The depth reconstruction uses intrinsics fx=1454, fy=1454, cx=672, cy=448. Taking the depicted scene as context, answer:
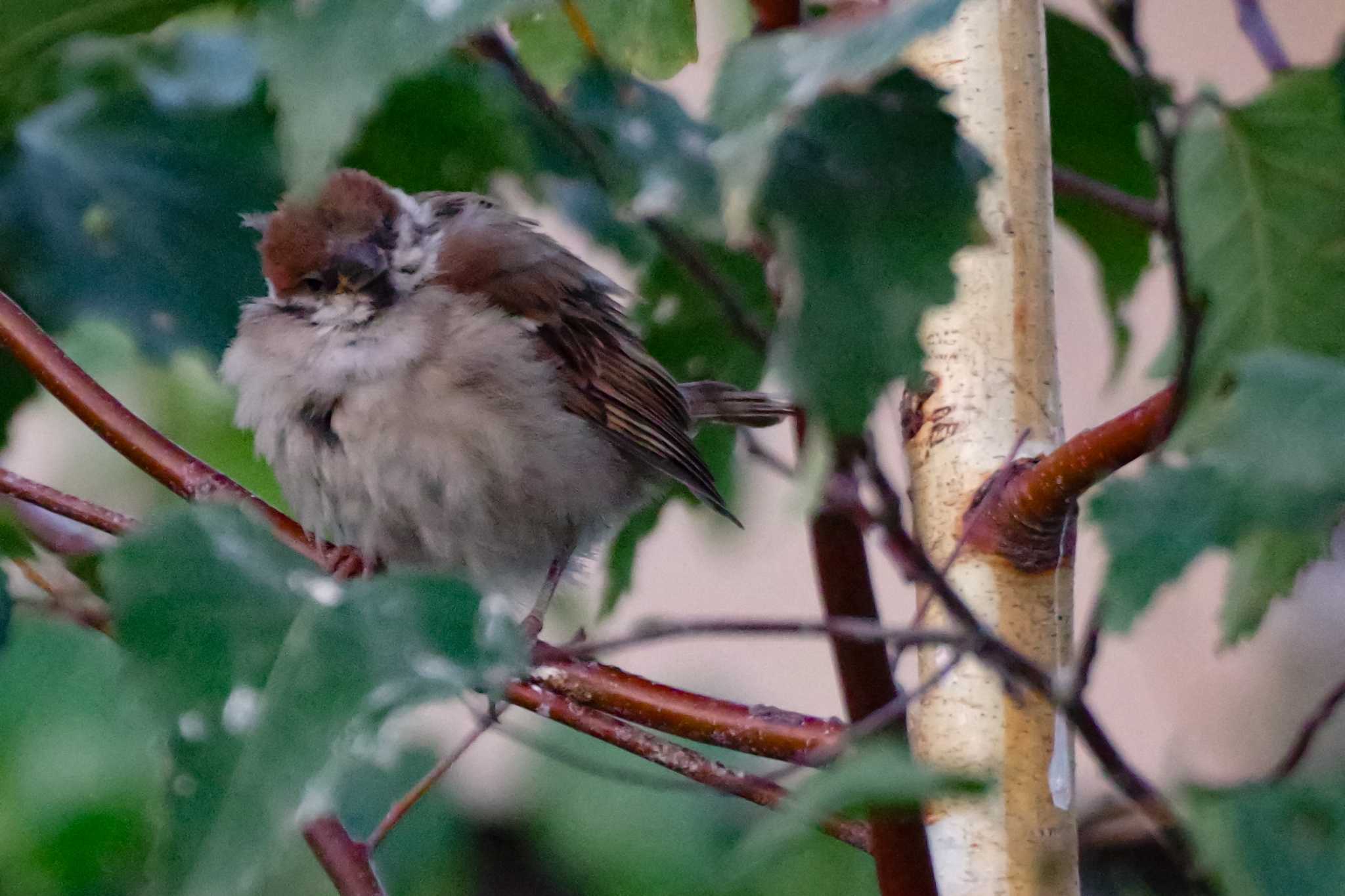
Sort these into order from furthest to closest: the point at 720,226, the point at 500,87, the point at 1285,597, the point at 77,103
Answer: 1. the point at 77,103
2. the point at 500,87
3. the point at 1285,597
4. the point at 720,226

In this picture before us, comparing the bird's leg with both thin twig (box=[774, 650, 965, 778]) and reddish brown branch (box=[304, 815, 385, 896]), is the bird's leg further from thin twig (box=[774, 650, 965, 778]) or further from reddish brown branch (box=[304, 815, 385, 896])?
thin twig (box=[774, 650, 965, 778])

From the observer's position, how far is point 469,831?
7.98 feet

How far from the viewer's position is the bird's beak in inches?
50.2

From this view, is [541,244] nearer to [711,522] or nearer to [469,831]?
[711,522]

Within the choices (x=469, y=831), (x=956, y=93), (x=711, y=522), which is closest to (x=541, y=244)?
(x=711, y=522)

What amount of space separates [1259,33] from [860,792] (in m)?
0.45

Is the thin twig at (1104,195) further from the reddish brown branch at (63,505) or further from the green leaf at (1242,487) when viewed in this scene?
the reddish brown branch at (63,505)

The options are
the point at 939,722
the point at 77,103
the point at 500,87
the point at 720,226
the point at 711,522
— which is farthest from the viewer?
the point at 711,522

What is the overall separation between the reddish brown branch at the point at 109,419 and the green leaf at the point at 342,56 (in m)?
0.59

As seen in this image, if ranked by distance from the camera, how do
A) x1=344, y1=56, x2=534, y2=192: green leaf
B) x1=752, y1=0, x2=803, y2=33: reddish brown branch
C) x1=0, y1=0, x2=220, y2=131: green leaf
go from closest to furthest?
1. x1=752, y1=0, x2=803, y2=33: reddish brown branch
2. x1=0, y1=0, x2=220, y2=131: green leaf
3. x1=344, y1=56, x2=534, y2=192: green leaf

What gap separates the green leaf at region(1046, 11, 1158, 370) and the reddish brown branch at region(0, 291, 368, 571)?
0.57 m

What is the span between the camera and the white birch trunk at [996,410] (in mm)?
739

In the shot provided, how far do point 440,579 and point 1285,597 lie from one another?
0.35 m

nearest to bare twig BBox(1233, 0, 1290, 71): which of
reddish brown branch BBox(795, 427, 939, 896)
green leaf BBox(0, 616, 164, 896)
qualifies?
reddish brown branch BBox(795, 427, 939, 896)
